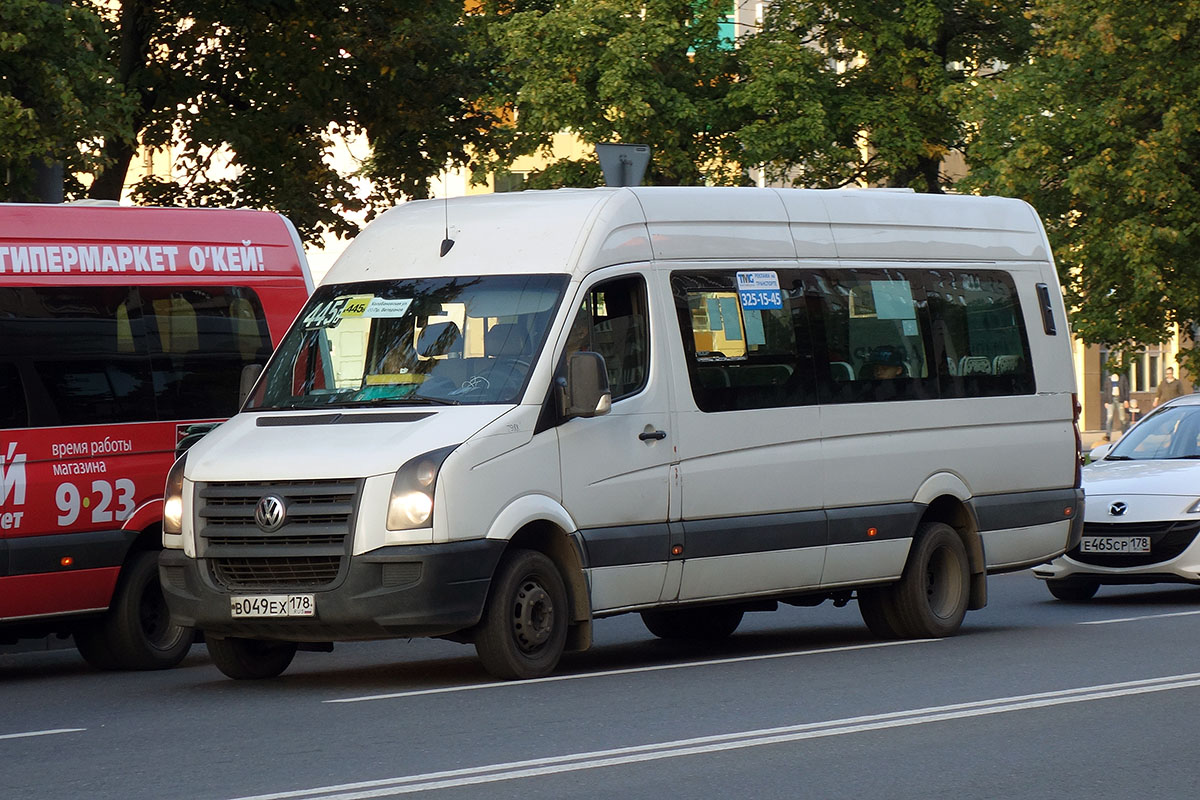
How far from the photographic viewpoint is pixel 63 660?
45.9ft

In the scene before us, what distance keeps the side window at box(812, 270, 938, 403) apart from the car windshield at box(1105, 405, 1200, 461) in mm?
4253

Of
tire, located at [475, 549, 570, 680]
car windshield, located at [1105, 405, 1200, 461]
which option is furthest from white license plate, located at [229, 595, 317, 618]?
car windshield, located at [1105, 405, 1200, 461]

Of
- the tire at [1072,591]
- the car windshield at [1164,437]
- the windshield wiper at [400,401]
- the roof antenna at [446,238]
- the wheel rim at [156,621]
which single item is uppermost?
the roof antenna at [446,238]

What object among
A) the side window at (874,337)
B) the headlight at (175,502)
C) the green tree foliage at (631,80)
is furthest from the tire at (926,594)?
the green tree foliage at (631,80)

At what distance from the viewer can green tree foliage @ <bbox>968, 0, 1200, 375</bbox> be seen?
28891 mm

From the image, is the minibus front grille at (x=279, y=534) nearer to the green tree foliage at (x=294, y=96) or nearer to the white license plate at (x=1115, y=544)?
the white license plate at (x=1115, y=544)

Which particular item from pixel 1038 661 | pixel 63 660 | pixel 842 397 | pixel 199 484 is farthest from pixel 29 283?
pixel 1038 661

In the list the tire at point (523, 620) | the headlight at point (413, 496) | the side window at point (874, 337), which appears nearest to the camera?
the headlight at point (413, 496)

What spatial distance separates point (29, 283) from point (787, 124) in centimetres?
2337

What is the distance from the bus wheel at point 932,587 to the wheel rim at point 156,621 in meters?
4.34

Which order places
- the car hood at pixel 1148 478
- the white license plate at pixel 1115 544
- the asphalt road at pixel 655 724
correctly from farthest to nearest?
the car hood at pixel 1148 478 < the white license plate at pixel 1115 544 < the asphalt road at pixel 655 724

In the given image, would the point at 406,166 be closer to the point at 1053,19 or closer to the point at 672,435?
the point at 1053,19

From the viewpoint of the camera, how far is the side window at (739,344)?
1166 cm

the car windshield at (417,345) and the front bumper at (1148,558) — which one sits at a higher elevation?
the car windshield at (417,345)
